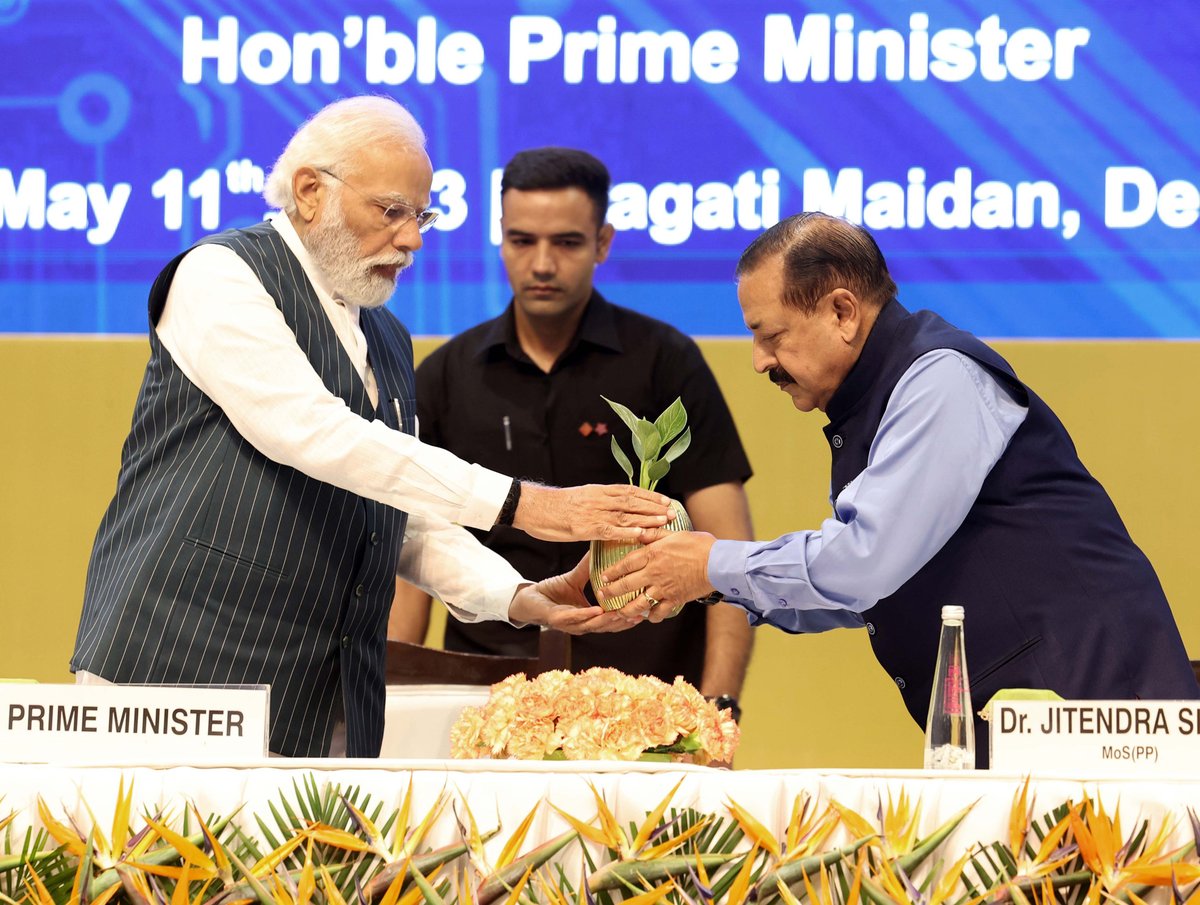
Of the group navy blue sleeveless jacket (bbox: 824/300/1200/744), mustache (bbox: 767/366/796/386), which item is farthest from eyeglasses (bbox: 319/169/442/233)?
navy blue sleeveless jacket (bbox: 824/300/1200/744)

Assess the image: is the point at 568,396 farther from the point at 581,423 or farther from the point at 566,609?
the point at 566,609

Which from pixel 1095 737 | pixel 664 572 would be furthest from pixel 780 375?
pixel 1095 737

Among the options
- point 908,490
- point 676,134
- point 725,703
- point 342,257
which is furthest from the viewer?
point 676,134

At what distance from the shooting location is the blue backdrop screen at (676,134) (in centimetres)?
378

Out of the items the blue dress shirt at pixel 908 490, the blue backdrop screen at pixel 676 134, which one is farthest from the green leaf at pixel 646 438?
the blue backdrop screen at pixel 676 134

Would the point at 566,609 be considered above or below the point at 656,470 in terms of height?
below

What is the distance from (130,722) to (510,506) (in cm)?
76

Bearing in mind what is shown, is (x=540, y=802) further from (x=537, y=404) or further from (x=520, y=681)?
(x=537, y=404)

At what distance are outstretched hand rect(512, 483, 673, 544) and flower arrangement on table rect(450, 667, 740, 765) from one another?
466mm

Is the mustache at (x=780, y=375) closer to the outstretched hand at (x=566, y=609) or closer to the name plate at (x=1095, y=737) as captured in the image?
the outstretched hand at (x=566, y=609)

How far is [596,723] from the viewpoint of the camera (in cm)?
169

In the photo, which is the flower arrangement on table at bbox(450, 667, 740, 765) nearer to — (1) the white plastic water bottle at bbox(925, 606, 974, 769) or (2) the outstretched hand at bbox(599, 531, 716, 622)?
(1) the white plastic water bottle at bbox(925, 606, 974, 769)

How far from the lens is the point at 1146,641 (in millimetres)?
2092

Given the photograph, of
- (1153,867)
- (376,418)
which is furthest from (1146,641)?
(376,418)
